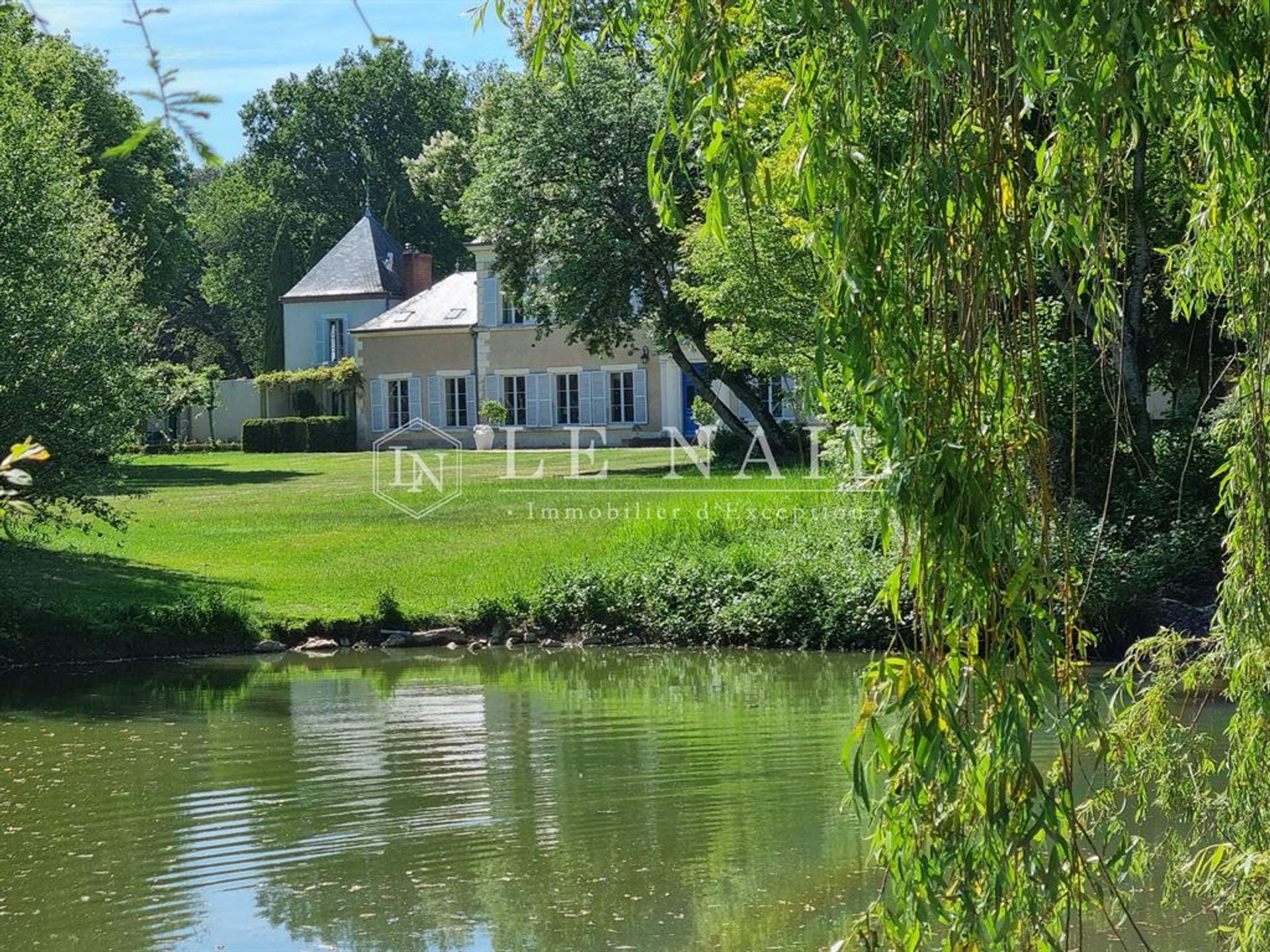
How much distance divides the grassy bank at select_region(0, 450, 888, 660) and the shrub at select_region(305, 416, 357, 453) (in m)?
16.5

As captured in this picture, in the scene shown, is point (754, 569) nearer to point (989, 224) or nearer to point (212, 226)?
point (989, 224)

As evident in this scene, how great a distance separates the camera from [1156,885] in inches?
295

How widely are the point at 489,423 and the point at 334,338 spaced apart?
7.92 metres

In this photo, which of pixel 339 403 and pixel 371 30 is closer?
pixel 371 30

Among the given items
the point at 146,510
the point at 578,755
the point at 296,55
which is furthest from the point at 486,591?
the point at 296,55

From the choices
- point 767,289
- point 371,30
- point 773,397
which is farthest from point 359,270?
point 371,30

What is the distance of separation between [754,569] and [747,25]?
12.7 metres

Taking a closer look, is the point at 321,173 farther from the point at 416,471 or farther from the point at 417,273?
the point at 416,471

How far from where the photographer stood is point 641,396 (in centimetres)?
3669

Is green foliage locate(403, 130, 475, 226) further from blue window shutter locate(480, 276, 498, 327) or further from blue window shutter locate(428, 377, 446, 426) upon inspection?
blue window shutter locate(428, 377, 446, 426)

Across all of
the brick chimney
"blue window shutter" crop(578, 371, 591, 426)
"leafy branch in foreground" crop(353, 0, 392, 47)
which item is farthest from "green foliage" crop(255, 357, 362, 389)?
"leafy branch in foreground" crop(353, 0, 392, 47)

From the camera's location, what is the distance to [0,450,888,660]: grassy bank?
1597cm

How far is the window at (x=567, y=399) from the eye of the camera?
37.6 m

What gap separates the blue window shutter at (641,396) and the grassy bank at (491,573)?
42.3 ft
